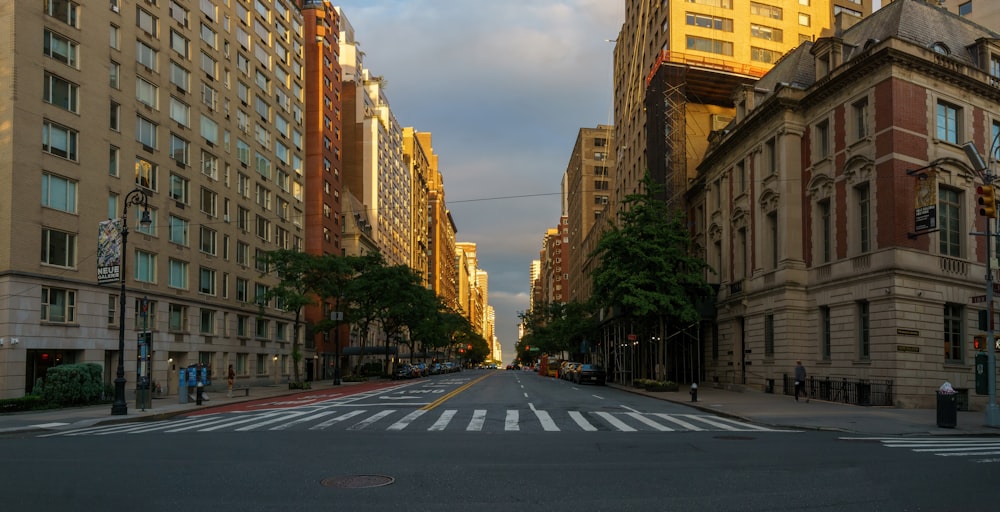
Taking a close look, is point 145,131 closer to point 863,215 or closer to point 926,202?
point 863,215

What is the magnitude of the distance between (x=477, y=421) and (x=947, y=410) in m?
13.2

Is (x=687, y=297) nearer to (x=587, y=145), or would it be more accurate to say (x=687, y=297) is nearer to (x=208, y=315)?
(x=208, y=315)

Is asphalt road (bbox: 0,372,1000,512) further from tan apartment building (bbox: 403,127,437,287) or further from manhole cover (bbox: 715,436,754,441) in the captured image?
tan apartment building (bbox: 403,127,437,287)

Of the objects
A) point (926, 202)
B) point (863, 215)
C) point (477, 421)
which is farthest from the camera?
point (863, 215)

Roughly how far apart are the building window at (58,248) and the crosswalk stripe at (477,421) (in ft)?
81.5

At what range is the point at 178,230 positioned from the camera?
50.6 meters

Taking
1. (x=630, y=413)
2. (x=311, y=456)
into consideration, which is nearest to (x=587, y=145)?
(x=630, y=413)

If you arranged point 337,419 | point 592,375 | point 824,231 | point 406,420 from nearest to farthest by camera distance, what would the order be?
point 406,420, point 337,419, point 824,231, point 592,375

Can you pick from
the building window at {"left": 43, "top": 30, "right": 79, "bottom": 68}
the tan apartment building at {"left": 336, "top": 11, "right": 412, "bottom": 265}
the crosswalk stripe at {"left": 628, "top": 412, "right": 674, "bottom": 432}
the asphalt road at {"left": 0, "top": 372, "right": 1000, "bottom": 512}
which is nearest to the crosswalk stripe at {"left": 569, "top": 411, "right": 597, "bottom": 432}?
the asphalt road at {"left": 0, "top": 372, "right": 1000, "bottom": 512}

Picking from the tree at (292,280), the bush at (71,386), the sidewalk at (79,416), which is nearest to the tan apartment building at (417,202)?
the tree at (292,280)

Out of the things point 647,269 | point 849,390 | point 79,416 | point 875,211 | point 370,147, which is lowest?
point 79,416

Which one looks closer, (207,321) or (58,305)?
(58,305)

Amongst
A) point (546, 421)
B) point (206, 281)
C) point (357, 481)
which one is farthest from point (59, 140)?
point (357, 481)

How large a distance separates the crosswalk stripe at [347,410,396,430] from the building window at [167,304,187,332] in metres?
29.2
